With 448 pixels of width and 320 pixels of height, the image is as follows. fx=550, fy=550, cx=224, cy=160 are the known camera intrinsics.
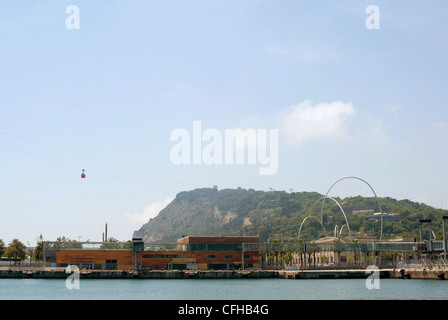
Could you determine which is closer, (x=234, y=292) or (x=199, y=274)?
(x=234, y=292)

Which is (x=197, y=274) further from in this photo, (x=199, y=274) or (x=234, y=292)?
(x=234, y=292)

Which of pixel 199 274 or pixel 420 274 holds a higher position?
pixel 420 274

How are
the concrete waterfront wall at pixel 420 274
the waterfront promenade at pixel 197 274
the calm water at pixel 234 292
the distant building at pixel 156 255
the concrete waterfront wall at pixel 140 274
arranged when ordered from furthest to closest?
the distant building at pixel 156 255 < the concrete waterfront wall at pixel 140 274 < the waterfront promenade at pixel 197 274 < the concrete waterfront wall at pixel 420 274 < the calm water at pixel 234 292

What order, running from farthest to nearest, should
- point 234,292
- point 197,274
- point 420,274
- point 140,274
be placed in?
point 197,274, point 140,274, point 420,274, point 234,292

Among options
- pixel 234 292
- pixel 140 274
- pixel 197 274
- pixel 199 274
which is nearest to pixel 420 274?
pixel 199 274

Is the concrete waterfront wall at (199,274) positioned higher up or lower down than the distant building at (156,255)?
lower down

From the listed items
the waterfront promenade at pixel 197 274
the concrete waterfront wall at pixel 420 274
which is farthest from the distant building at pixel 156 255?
the concrete waterfront wall at pixel 420 274

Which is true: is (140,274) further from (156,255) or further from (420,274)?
(420,274)

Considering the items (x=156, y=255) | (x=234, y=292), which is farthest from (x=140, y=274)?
(x=234, y=292)

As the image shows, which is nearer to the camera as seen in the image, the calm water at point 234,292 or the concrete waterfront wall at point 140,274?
the calm water at point 234,292

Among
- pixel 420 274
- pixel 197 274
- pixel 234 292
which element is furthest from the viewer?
pixel 197 274

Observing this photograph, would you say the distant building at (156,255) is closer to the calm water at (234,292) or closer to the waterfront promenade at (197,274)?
the waterfront promenade at (197,274)

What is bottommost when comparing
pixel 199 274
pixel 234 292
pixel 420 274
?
pixel 199 274
